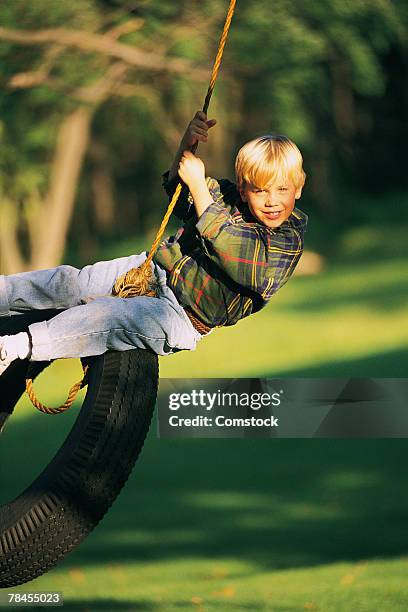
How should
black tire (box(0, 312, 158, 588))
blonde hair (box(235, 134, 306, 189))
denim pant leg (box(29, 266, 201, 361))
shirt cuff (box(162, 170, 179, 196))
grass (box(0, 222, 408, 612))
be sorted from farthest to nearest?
grass (box(0, 222, 408, 612)), shirt cuff (box(162, 170, 179, 196)), black tire (box(0, 312, 158, 588)), denim pant leg (box(29, 266, 201, 361)), blonde hair (box(235, 134, 306, 189))

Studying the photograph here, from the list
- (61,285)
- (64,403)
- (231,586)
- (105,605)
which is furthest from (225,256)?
(231,586)

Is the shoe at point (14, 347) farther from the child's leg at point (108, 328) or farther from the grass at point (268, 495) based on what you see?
the grass at point (268, 495)

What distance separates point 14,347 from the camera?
16.8 feet

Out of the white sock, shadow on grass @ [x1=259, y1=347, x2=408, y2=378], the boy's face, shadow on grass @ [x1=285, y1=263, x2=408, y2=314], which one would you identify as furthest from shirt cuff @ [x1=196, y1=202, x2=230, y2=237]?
shadow on grass @ [x1=285, y1=263, x2=408, y2=314]

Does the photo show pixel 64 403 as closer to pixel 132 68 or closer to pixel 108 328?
pixel 108 328

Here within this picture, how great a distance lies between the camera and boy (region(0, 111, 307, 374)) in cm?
504

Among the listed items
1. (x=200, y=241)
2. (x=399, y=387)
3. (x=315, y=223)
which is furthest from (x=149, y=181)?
(x=200, y=241)

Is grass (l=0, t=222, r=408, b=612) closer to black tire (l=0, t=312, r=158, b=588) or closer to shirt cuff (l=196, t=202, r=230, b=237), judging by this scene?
black tire (l=0, t=312, r=158, b=588)

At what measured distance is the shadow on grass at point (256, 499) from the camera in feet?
50.1

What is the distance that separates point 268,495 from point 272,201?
1373cm

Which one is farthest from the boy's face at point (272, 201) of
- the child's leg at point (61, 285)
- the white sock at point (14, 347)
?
the white sock at point (14, 347)

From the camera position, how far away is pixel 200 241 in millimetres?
5156

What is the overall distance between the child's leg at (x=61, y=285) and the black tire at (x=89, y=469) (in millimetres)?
310

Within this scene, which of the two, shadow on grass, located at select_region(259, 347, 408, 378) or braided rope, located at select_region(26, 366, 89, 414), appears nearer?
braided rope, located at select_region(26, 366, 89, 414)
